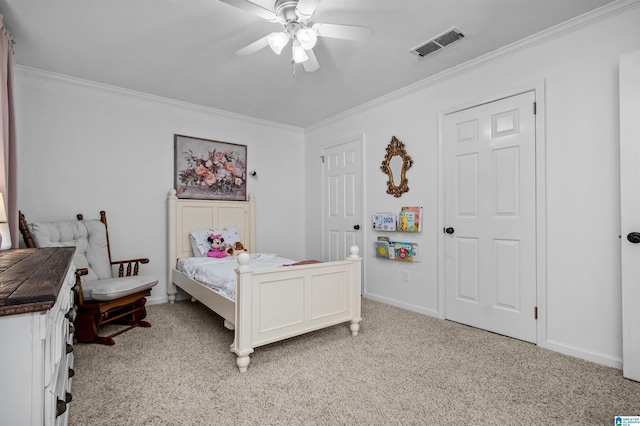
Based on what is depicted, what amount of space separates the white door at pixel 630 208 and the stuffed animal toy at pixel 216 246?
141 inches

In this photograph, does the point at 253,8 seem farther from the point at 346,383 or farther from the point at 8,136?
the point at 346,383

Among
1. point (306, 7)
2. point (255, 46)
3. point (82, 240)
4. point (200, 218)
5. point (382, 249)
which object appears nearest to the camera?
point (306, 7)

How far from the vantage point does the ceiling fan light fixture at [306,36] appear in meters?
2.05

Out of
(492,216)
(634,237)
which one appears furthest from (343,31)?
(634,237)

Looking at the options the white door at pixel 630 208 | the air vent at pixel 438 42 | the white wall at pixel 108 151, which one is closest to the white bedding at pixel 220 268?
the white wall at pixel 108 151

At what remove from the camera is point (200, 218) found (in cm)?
401

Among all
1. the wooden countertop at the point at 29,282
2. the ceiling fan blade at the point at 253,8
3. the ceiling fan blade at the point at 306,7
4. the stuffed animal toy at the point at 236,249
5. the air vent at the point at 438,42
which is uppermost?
the air vent at the point at 438,42

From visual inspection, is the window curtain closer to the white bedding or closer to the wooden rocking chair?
the wooden rocking chair

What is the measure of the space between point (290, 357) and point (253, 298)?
548mm

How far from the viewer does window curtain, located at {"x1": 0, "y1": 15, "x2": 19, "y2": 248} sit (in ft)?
7.04

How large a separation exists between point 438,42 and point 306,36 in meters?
1.21

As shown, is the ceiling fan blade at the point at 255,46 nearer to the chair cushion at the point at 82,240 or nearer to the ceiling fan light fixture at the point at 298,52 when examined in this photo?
the ceiling fan light fixture at the point at 298,52

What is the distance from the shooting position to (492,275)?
2816mm

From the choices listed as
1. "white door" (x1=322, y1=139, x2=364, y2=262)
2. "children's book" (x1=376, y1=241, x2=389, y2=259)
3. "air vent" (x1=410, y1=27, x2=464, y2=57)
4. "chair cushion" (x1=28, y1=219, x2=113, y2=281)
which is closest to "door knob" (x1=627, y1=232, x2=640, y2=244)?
"air vent" (x1=410, y1=27, x2=464, y2=57)
